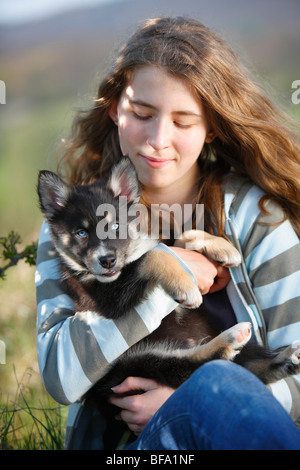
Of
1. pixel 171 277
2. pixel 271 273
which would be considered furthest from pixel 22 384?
pixel 271 273

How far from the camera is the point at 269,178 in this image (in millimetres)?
2736

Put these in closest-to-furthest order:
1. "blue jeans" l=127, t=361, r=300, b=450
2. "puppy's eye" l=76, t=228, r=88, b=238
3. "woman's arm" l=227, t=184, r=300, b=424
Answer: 1. "blue jeans" l=127, t=361, r=300, b=450
2. "woman's arm" l=227, t=184, r=300, b=424
3. "puppy's eye" l=76, t=228, r=88, b=238

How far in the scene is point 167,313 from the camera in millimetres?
2400

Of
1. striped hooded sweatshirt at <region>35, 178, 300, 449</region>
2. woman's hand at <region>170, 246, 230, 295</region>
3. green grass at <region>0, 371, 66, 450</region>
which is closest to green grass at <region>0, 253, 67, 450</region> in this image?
green grass at <region>0, 371, 66, 450</region>

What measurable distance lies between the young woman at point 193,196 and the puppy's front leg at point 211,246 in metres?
0.05

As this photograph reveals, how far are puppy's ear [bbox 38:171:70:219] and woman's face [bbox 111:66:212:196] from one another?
1.36ft

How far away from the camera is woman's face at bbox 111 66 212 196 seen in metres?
2.58

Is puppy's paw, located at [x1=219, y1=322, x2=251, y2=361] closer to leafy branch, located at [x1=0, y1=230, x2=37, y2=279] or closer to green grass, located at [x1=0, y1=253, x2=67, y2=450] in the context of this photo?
green grass, located at [x1=0, y1=253, x2=67, y2=450]

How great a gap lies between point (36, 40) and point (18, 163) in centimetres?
456

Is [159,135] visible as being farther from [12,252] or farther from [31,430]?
[31,430]

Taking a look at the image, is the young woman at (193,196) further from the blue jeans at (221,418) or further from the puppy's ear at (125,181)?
the blue jeans at (221,418)

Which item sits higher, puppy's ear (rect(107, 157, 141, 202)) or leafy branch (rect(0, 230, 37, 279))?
puppy's ear (rect(107, 157, 141, 202))
